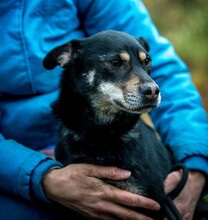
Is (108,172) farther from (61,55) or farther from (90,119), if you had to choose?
(61,55)

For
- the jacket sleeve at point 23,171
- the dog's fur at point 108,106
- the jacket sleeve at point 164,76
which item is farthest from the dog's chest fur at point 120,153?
the jacket sleeve at point 164,76

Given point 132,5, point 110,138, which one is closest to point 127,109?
point 110,138

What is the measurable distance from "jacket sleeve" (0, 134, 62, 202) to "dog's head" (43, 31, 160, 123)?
37cm

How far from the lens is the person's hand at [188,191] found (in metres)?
2.64

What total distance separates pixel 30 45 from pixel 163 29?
15.3 ft

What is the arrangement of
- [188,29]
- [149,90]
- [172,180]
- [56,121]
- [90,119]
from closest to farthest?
[149,90], [90,119], [172,180], [56,121], [188,29]

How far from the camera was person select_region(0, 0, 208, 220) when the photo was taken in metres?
2.42

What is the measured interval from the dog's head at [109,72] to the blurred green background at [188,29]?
3.55m

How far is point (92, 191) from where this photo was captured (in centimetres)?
241

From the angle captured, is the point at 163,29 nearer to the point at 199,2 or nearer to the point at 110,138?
the point at 199,2

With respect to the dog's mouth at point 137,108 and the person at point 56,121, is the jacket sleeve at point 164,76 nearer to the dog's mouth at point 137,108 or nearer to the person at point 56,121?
the person at point 56,121

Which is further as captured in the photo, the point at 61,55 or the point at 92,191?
the point at 61,55

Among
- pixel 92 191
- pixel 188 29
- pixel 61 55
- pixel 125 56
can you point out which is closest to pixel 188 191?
pixel 92 191

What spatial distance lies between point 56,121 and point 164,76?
0.66 meters
